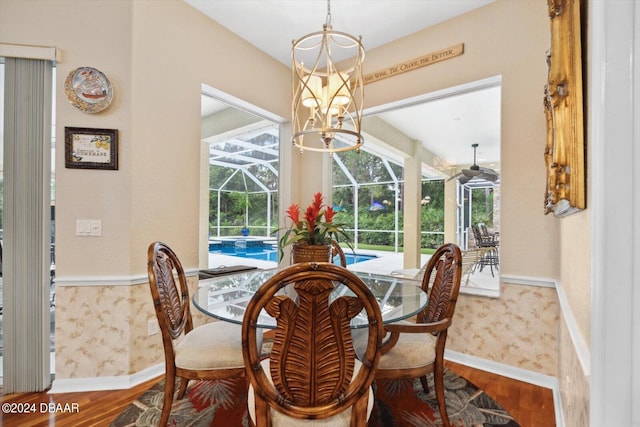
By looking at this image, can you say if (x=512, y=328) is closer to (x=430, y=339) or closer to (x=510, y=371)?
(x=510, y=371)

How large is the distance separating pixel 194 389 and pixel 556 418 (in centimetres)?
226

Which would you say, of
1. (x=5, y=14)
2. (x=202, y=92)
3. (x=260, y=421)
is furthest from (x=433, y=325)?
(x=5, y=14)

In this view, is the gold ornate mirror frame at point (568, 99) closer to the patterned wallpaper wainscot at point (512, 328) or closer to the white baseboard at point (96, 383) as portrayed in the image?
the patterned wallpaper wainscot at point (512, 328)

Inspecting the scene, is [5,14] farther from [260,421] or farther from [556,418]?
[556,418]

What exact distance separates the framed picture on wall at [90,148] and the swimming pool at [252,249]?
3.90ft

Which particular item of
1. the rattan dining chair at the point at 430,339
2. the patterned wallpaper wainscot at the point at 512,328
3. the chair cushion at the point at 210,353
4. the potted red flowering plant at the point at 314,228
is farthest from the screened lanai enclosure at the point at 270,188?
the chair cushion at the point at 210,353

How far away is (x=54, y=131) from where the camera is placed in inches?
83.8

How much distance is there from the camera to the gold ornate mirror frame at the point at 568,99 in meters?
0.92

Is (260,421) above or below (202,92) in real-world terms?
below

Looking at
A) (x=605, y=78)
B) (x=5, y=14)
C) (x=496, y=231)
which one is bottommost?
(x=496, y=231)

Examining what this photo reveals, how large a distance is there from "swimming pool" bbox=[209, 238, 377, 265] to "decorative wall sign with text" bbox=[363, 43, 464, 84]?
1865mm

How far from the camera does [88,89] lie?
2.10m

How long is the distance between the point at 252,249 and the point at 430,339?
2.40 m

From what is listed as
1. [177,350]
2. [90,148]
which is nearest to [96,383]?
[177,350]
